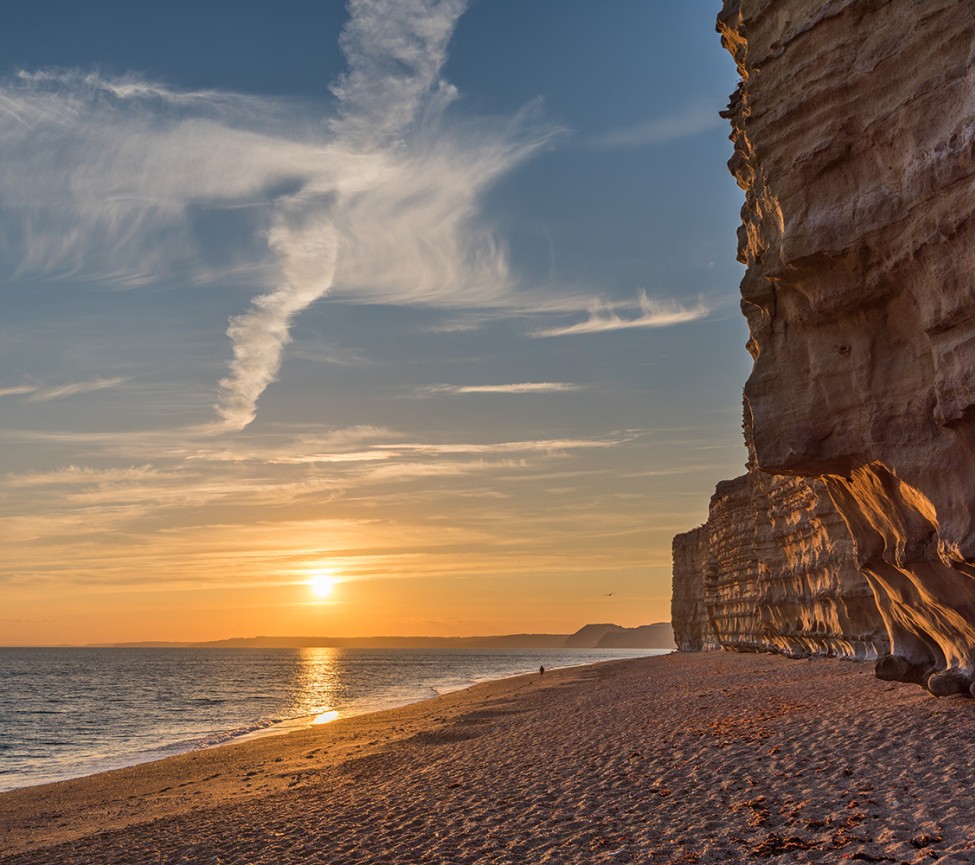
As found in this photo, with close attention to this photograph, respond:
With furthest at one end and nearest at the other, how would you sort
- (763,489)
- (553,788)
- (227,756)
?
(763,489)
(227,756)
(553,788)

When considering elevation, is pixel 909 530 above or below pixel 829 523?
below

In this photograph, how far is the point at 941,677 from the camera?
15.3 metres

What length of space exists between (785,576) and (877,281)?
29.3 m

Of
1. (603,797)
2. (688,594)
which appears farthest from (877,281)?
(688,594)

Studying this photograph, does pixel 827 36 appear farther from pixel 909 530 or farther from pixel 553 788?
pixel 553 788

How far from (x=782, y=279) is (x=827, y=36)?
13.8 feet

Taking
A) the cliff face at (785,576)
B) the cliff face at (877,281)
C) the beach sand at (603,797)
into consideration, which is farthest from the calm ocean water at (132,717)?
the cliff face at (877,281)

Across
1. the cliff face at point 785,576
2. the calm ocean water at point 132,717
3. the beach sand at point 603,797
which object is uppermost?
the cliff face at point 785,576

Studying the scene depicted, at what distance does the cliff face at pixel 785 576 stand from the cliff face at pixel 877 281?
16024 mm

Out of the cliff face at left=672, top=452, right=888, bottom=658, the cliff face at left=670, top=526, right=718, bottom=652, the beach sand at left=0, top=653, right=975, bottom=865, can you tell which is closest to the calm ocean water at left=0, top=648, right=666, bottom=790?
the beach sand at left=0, top=653, right=975, bottom=865

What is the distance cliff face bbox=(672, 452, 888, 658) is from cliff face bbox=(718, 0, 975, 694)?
16024mm

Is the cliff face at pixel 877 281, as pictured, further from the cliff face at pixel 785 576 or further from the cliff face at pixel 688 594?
the cliff face at pixel 688 594

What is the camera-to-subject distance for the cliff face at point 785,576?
108 feet

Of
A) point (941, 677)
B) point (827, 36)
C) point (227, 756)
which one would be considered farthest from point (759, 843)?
point (227, 756)
